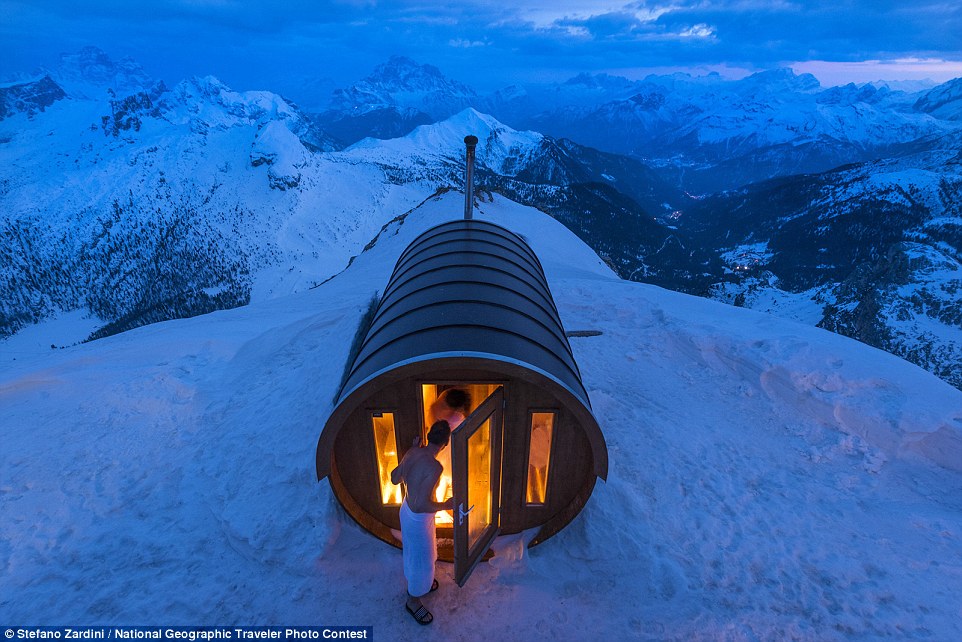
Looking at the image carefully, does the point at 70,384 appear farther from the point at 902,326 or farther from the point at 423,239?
the point at 902,326

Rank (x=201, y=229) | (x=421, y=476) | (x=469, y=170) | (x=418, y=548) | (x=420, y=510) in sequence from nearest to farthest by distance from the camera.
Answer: (x=421, y=476), (x=420, y=510), (x=418, y=548), (x=469, y=170), (x=201, y=229)

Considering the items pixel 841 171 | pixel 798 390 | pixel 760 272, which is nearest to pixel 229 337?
pixel 798 390

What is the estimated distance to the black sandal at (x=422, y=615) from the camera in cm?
573

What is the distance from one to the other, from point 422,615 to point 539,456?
279 cm

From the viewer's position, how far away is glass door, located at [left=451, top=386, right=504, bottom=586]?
5.45m

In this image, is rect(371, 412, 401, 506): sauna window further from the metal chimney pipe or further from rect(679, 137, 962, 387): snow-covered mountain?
rect(679, 137, 962, 387): snow-covered mountain

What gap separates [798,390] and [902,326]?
227ft

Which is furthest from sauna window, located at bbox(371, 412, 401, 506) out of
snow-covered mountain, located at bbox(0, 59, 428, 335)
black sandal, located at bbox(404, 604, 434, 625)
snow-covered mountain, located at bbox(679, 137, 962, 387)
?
snow-covered mountain, located at bbox(0, 59, 428, 335)

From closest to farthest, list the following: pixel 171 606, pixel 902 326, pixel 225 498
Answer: pixel 171 606 → pixel 225 498 → pixel 902 326

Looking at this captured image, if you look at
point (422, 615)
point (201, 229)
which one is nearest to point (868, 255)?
point (422, 615)

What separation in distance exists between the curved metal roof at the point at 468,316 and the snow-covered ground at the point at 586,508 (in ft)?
9.69

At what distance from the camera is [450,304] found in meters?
6.89

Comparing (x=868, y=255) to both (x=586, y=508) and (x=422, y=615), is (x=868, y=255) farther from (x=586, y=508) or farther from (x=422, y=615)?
(x=422, y=615)

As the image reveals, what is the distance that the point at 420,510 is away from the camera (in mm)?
5316
